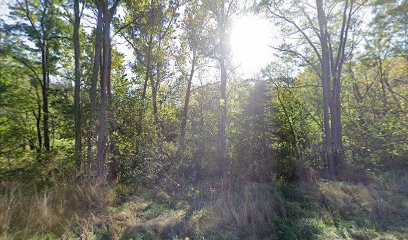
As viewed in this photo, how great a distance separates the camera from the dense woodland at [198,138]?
4992mm

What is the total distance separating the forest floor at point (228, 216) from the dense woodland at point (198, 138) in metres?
0.04

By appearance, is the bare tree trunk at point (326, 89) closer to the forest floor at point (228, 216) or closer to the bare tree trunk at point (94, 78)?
the forest floor at point (228, 216)

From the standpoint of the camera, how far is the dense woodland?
4.99m

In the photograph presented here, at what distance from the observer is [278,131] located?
10.5 metres

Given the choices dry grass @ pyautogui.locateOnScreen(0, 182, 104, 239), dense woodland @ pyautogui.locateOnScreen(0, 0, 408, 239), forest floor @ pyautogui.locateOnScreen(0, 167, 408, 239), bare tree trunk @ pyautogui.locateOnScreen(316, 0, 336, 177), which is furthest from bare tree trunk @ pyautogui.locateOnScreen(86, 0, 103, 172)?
bare tree trunk @ pyautogui.locateOnScreen(316, 0, 336, 177)

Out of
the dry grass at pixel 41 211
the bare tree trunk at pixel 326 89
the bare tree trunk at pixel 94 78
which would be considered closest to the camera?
the dry grass at pixel 41 211

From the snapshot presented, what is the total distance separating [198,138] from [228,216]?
6.34 meters

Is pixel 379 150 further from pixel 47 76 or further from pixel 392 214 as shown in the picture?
pixel 47 76

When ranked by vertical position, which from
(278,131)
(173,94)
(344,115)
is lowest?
(278,131)

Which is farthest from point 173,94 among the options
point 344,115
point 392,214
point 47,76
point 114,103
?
point 392,214

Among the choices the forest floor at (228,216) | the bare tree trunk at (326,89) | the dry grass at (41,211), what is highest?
the bare tree trunk at (326,89)

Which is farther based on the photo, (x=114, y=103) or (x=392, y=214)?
(x=114, y=103)

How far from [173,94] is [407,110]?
43.3 ft

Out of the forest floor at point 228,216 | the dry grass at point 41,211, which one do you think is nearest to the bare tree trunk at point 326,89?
the forest floor at point 228,216
